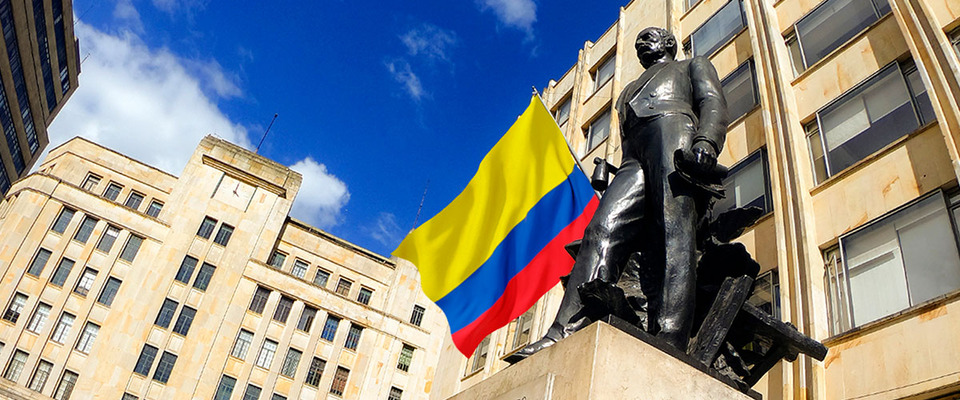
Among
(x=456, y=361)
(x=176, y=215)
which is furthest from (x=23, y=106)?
(x=456, y=361)

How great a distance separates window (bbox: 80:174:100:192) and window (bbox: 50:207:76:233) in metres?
3.79

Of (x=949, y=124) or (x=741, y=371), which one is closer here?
(x=741, y=371)

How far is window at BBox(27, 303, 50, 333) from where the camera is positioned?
4347 cm

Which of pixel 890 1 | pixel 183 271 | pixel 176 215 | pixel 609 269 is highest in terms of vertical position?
pixel 176 215

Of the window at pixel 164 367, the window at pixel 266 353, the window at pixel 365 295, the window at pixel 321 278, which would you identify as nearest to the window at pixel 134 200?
the window at pixel 164 367

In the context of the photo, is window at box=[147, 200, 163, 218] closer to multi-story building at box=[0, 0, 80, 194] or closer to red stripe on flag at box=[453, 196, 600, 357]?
multi-story building at box=[0, 0, 80, 194]

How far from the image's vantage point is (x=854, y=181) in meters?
12.3

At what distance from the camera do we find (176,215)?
5006 cm

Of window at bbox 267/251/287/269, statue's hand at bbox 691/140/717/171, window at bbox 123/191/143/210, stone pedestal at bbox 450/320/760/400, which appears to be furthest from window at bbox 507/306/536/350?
window at bbox 123/191/143/210

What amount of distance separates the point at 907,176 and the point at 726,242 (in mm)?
9102

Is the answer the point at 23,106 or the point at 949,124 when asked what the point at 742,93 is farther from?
the point at 23,106

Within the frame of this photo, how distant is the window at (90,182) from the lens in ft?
171

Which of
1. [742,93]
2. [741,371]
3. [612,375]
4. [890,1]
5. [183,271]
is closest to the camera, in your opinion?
[612,375]

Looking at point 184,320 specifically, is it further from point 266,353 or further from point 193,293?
point 266,353
